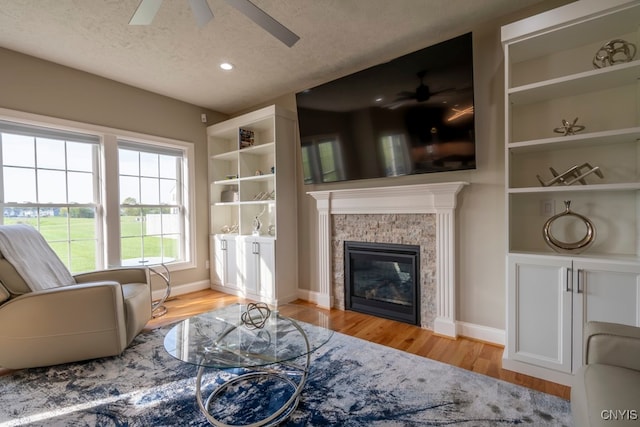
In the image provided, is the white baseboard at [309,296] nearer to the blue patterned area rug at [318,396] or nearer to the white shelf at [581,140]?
the blue patterned area rug at [318,396]

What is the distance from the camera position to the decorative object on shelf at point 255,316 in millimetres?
1963

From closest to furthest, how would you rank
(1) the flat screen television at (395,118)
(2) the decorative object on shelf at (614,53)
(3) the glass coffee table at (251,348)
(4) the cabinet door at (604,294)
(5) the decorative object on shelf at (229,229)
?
(3) the glass coffee table at (251,348), (4) the cabinet door at (604,294), (2) the decorative object on shelf at (614,53), (1) the flat screen television at (395,118), (5) the decorative object on shelf at (229,229)

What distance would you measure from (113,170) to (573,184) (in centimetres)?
427

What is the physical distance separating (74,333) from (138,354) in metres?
0.46

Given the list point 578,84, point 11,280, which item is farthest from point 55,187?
point 578,84

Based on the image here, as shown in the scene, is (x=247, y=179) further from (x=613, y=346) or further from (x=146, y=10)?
(x=613, y=346)

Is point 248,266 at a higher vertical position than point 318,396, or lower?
higher

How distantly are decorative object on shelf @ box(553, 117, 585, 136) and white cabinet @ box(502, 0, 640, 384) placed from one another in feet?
0.09

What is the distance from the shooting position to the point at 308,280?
12.0ft

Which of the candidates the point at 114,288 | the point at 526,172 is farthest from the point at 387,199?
the point at 114,288

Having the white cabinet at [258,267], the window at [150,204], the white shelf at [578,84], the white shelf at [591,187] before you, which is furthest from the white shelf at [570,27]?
the window at [150,204]

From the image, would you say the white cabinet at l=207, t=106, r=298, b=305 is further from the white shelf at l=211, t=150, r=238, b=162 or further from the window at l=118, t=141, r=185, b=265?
the window at l=118, t=141, r=185, b=265

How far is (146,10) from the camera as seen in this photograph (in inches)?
64.9

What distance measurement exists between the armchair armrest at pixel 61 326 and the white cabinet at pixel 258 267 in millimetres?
1582
